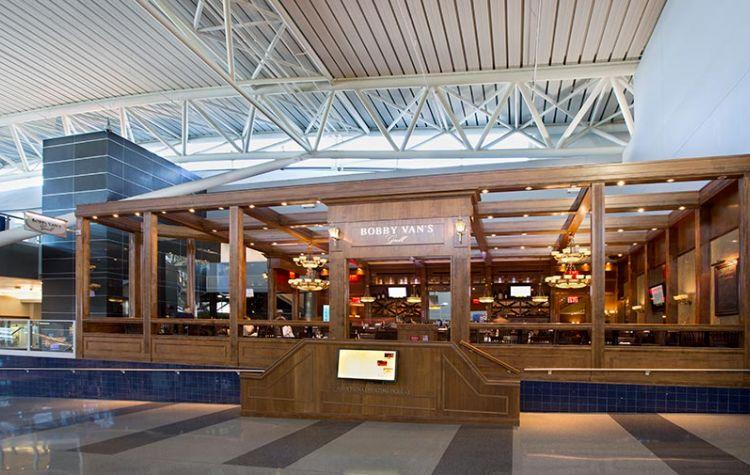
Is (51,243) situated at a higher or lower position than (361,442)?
higher

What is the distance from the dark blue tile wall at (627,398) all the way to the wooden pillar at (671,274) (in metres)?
5.18

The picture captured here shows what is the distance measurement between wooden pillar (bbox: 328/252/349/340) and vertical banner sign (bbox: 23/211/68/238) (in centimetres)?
761

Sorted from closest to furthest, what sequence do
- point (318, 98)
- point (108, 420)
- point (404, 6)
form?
1. point (108, 420)
2. point (404, 6)
3. point (318, 98)

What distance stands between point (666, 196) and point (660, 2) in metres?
4.81

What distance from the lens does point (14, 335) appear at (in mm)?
13484

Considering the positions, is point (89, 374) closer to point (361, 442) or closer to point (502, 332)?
point (361, 442)

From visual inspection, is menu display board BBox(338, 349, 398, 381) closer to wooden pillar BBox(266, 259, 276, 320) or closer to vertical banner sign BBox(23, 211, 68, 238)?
vertical banner sign BBox(23, 211, 68, 238)

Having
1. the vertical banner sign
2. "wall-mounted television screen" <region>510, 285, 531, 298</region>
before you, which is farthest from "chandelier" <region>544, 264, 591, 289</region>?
the vertical banner sign

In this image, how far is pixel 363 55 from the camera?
16031mm

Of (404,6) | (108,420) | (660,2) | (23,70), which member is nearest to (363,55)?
(404,6)

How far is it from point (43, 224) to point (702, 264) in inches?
561

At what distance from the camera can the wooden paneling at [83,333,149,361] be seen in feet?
39.8

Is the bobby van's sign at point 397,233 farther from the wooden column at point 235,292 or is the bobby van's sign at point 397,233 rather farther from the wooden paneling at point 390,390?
the wooden column at point 235,292


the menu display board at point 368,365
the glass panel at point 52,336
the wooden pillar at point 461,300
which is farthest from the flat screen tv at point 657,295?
the glass panel at point 52,336
